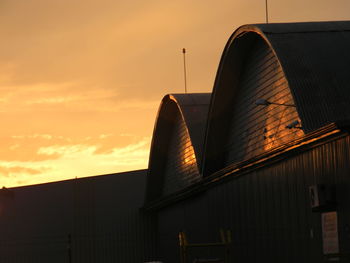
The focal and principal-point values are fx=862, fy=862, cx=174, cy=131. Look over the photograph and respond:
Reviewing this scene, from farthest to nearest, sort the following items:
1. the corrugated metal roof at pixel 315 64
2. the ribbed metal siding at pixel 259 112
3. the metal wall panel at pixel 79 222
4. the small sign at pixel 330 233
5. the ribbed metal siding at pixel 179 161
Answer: the metal wall panel at pixel 79 222 < the ribbed metal siding at pixel 179 161 < the ribbed metal siding at pixel 259 112 < the corrugated metal roof at pixel 315 64 < the small sign at pixel 330 233

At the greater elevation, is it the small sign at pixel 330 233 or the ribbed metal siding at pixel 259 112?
the ribbed metal siding at pixel 259 112

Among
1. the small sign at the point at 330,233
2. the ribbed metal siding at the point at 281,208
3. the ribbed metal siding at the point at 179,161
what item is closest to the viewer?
the ribbed metal siding at the point at 281,208

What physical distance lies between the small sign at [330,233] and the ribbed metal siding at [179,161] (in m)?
19.9

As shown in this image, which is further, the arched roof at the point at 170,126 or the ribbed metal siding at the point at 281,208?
the arched roof at the point at 170,126

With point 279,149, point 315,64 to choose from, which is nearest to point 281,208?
point 279,149

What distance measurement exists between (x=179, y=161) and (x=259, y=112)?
16.1 metres

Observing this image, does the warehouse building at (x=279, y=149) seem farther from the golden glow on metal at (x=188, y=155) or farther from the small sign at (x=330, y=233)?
the golden glow on metal at (x=188, y=155)

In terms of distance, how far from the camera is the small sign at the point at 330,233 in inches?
900

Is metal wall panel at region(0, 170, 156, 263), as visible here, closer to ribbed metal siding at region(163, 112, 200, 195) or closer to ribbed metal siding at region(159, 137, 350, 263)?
ribbed metal siding at region(163, 112, 200, 195)

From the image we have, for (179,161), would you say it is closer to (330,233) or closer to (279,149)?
(279,149)

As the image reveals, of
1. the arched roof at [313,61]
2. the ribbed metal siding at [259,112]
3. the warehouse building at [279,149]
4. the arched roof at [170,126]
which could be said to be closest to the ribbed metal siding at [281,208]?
the warehouse building at [279,149]

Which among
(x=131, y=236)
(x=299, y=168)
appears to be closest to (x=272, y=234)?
(x=299, y=168)

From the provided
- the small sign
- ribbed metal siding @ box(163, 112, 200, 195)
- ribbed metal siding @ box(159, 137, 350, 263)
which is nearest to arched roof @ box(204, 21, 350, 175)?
ribbed metal siding @ box(159, 137, 350, 263)

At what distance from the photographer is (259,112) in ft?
108
